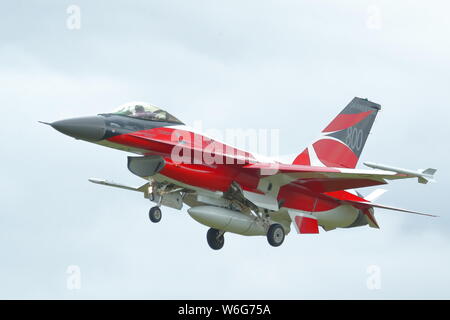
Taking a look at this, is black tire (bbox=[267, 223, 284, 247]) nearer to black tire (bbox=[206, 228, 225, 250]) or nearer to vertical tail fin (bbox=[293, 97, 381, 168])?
black tire (bbox=[206, 228, 225, 250])

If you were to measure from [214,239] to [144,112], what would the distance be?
6.30 meters

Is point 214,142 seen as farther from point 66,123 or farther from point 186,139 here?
point 66,123

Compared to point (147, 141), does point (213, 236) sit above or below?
below

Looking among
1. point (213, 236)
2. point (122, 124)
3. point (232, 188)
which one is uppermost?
point (122, 124)

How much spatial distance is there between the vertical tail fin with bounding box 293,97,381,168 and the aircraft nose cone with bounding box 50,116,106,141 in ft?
26.6

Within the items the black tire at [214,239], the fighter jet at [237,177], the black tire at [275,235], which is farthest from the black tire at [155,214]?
the black tire at [214,239]

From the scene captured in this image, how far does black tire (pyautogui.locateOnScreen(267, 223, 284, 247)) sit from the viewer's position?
1185 inches

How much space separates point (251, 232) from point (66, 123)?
728 centimetres

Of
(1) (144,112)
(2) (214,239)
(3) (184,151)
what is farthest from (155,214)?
(2) (214,239)

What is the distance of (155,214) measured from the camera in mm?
27797

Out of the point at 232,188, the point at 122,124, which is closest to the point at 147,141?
the point at 122,124

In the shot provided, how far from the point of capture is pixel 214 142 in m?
29.1

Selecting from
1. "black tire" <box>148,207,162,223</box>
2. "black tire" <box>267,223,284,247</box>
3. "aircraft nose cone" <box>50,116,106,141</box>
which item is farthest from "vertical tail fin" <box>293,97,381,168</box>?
"aircraft nose cone" <box>50,116,106,141</box>

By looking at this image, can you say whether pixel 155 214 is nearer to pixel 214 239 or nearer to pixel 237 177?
pixel 237 177
